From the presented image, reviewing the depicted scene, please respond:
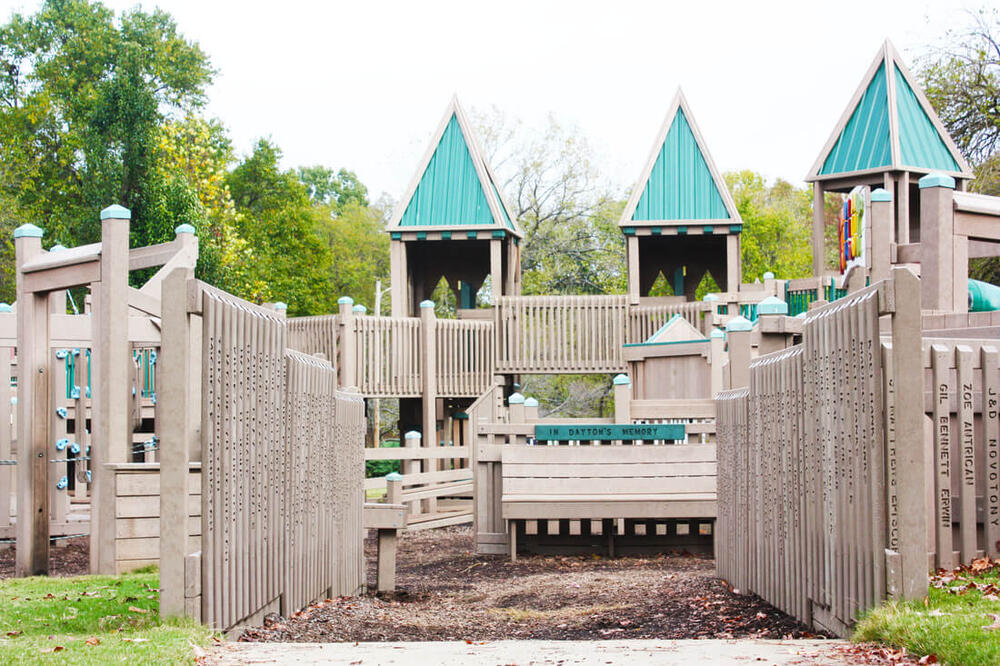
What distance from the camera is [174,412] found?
20.7 ft

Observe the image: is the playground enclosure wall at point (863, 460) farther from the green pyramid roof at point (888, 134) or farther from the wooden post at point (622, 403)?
the green pyramid roof at point (888, 134)

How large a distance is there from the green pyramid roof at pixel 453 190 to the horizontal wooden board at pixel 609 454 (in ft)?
40.1

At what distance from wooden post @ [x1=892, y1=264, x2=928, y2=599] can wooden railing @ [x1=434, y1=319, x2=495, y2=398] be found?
18.3m

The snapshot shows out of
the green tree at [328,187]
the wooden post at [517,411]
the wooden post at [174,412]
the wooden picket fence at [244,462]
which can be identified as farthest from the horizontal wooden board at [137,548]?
the green tree at [328,187]

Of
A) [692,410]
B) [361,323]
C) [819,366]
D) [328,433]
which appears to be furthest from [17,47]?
[819,366]

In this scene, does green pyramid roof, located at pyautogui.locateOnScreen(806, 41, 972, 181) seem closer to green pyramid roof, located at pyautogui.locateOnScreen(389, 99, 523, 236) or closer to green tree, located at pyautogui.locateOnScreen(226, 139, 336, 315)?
green pyramid roof, located at pyautogui.locateOnScreen(389, 99, 523, 236)

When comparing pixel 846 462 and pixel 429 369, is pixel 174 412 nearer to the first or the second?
pixel 846 462

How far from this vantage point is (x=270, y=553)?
7355mm

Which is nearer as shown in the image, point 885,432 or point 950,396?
point 885,432

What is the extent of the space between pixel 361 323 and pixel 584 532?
31.7 ft

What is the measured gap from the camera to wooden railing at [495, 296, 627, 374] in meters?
24.5

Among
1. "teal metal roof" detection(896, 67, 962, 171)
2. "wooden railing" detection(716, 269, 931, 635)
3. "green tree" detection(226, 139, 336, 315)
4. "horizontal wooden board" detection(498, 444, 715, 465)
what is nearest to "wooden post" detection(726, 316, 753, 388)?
"horizontal wooden board" detection(498, 444, 715, 465)

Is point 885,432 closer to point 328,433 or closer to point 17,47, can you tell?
point 328,433

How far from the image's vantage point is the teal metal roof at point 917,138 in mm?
24828
